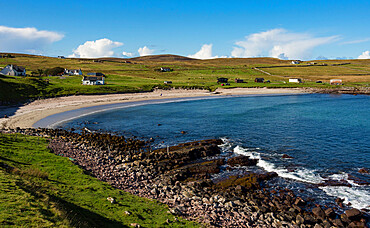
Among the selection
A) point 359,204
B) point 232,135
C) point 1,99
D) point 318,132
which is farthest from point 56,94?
point 359,204

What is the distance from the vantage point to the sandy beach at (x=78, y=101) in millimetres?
56250

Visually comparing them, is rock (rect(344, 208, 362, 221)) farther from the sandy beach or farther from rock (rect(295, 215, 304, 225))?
the sandy beach

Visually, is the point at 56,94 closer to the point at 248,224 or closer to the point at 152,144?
the point at 152,144

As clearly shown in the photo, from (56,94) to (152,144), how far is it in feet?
220

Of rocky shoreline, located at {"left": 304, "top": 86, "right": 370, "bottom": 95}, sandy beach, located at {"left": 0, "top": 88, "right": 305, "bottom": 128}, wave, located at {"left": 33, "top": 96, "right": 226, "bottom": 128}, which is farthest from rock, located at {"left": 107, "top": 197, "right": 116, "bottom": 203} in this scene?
rocky shoreline, located at {"left": 304, "top": 86, "right": 370, "bottom": 95}

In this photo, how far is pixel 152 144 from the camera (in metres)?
40.4

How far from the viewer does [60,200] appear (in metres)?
16.3

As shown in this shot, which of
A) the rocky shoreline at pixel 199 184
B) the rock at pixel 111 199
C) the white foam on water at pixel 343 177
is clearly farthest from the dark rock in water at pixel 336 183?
the rock at pixel 111 199

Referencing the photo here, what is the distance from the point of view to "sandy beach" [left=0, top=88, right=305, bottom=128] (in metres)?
56.2

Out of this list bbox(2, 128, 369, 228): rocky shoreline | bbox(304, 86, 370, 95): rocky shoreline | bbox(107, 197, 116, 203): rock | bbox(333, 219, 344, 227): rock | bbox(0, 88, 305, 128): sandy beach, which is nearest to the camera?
bbox(107, 197, 116, 203): rock

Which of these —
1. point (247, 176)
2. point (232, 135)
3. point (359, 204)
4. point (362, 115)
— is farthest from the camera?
point (362, 115)

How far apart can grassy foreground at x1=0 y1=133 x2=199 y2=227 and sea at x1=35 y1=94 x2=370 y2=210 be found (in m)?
13.4

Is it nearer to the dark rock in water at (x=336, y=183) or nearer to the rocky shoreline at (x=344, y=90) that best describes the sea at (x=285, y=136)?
the dark rock in water at (x=336, y=183)

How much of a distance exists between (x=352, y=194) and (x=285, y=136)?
73.8ft
